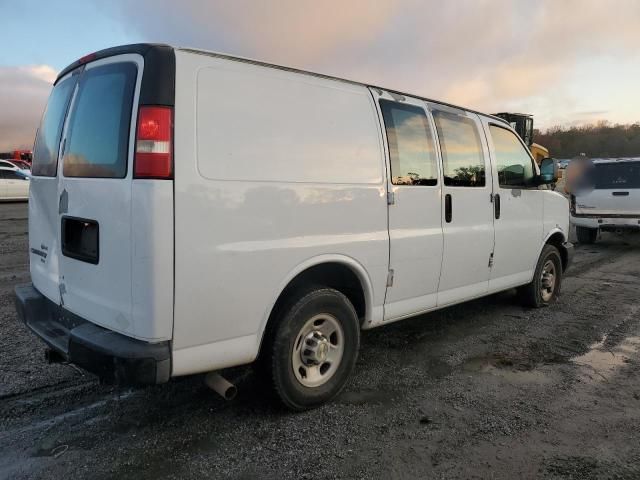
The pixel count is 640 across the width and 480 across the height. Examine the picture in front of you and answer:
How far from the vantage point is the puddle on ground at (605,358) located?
425 cm

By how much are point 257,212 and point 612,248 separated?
1128cm

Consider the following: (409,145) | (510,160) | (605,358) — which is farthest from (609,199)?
(409,145)

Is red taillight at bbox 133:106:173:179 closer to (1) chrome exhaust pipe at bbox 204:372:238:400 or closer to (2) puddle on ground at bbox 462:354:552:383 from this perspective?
(1) chrome exhaust pipe at bbox 204:372:238:400

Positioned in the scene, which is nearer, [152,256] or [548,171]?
[152,256]

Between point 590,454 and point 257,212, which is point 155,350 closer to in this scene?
point 257,212

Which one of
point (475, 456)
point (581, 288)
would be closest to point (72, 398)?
point (475, 456)

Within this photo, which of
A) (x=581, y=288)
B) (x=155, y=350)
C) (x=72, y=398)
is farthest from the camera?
(x=581, y=288)

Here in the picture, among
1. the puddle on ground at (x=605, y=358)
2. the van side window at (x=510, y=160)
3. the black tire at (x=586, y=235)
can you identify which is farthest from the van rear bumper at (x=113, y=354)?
the black tire at (x=586, y=235)

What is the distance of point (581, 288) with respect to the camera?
24.4ft

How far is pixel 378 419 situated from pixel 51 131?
289 centimetres

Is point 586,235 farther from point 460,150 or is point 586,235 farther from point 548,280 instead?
point 460,150

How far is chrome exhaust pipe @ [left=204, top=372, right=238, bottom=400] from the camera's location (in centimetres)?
306

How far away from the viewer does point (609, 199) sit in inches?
458

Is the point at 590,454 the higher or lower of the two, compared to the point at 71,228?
lower
